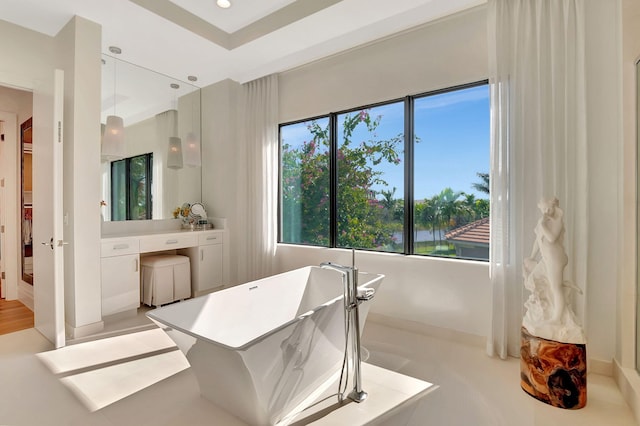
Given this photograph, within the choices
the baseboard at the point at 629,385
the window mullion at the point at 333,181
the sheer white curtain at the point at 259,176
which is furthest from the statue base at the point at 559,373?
the sheer white curtain at the point at 259,176

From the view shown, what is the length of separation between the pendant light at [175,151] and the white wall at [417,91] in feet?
5.83

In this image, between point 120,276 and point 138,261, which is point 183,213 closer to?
point 138,261

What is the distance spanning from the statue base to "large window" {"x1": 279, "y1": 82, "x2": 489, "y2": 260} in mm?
991

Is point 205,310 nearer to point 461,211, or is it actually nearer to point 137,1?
point 461,211

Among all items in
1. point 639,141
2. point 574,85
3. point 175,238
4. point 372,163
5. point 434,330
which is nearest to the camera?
point 639,141

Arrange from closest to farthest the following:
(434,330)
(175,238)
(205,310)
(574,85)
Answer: (205,310) < (574,85) < (434,330) < (175,238)

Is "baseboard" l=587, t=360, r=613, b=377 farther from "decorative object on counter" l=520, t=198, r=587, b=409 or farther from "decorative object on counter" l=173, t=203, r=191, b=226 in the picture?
"decorative object on counter" l=173, t=203, r=191, b=226

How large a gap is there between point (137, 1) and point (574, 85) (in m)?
3.46

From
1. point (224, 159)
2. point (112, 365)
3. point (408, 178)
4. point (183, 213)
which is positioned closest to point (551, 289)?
point (408, 178)

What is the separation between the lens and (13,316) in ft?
11.2

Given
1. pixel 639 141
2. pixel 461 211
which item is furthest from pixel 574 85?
pixel 461 211

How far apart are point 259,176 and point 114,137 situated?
1.62 meters

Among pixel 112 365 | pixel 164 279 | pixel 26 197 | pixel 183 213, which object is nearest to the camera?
pixel 112 365

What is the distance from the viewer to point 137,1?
2711mm
